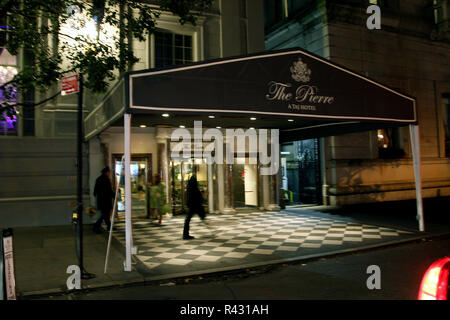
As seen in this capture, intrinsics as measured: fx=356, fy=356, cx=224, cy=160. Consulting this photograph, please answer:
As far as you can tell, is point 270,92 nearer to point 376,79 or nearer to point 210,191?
point 210,191

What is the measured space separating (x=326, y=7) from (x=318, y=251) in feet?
40.7

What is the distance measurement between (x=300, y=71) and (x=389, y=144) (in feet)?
38.8

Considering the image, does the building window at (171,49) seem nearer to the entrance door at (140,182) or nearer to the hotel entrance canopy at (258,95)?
the entrance door at (140,182)

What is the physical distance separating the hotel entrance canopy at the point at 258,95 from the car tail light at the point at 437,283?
5.21 m

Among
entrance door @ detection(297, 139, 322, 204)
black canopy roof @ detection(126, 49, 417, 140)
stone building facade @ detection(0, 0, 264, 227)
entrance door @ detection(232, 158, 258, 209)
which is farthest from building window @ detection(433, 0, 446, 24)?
Result: stone building facade @ detection(0, 0, 264, 227)

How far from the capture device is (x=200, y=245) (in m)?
9.18

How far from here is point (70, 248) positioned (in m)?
8.91

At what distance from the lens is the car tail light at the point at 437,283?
306 cm

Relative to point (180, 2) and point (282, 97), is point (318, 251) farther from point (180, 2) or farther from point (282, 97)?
point (180, 2)

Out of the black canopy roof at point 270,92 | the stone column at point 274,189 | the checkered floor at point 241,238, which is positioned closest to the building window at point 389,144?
the stone column at point 274,189

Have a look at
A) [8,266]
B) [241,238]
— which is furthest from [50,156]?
[8,266]

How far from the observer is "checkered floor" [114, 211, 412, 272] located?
7.87 m

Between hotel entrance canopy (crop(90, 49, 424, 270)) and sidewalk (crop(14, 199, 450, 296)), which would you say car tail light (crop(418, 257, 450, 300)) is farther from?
hotel entrance canopy (crop(90, 49, 424, 270))
